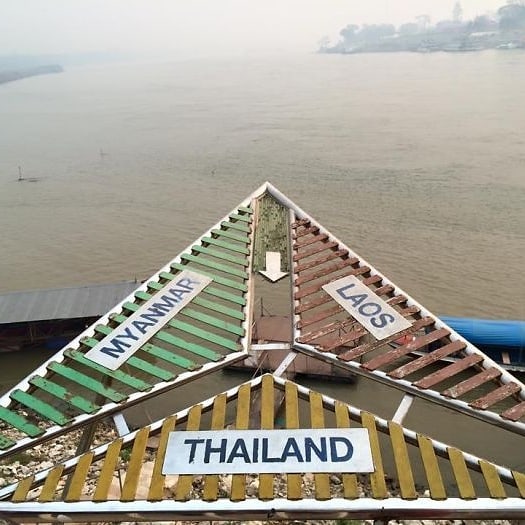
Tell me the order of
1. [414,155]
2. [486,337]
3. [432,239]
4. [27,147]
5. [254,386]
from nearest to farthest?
1. [254,386]
2. [486,337]
3. [432,239]
4. [414,155]
5. [27,147]

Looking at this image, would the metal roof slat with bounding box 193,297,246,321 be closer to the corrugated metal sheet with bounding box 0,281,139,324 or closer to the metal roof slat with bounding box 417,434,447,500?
the metal roof slat with bounding box 417,434,447,500

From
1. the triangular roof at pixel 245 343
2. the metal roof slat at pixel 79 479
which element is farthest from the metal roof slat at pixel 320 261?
the metal roof slat at pixel 79 479

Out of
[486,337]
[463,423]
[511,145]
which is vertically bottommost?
[463,423]

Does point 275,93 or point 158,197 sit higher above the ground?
point 275,93

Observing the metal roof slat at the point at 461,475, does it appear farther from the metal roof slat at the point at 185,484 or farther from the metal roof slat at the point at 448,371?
the metal roof slat at the point at 185,484

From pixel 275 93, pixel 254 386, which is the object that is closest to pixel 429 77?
pixel 275 93

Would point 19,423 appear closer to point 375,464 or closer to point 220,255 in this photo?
point 375,464

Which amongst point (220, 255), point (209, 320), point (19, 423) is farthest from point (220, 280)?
point (19, 423)

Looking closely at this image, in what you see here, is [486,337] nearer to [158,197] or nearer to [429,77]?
[158,197]

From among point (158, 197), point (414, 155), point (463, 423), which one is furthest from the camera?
point (414, 155)
